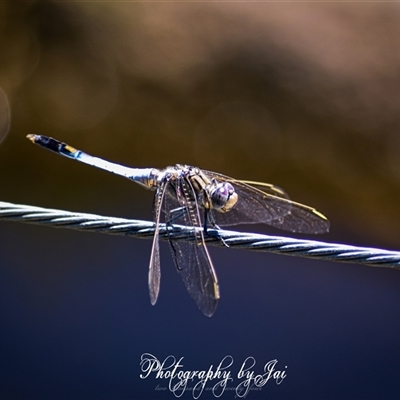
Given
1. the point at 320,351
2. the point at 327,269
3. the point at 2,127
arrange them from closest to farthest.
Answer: the point at 320,351, the point at 327,269, the point at 2,127

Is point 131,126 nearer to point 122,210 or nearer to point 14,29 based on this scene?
point 122,210

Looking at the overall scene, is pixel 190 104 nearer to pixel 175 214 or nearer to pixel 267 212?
pixel 267 212

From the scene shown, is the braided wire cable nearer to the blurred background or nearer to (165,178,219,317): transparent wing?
(165,178,219,317): transparent wing

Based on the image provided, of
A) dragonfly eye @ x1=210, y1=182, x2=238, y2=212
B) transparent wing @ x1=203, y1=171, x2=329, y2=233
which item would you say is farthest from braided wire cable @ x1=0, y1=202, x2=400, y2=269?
transparent wing @ x1=203, y1=171, x2=329, y2=233

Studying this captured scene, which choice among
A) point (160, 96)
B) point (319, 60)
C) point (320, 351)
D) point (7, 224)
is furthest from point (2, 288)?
point (319, 60)

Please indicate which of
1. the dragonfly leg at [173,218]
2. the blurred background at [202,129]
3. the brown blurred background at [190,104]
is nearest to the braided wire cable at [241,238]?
the dragonfly leg at [173,218]
